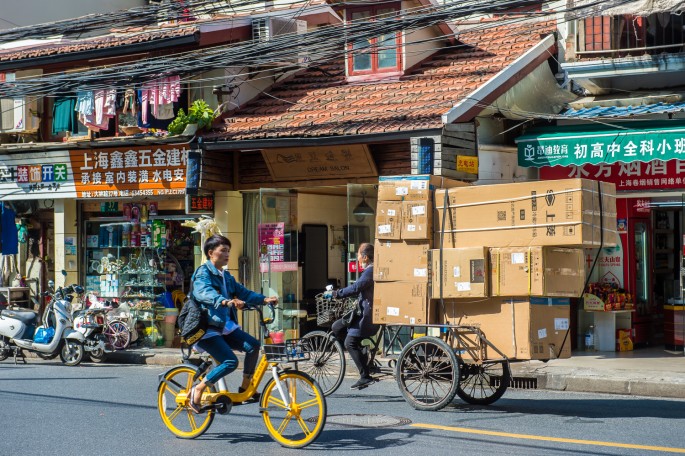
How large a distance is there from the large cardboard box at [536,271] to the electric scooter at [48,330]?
8598mm

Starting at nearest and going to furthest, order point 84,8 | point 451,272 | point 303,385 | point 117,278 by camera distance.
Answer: point 303,385, point 451,272, point 117,278, point 84,8

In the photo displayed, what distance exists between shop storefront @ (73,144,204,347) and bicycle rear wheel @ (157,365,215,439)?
342 inches

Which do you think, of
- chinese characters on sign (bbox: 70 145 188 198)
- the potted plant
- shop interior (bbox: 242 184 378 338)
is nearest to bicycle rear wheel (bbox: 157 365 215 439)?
shop interior (bbox: 242 184 378 338)

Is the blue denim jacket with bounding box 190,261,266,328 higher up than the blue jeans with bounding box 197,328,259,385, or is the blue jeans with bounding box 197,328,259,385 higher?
the blue denim jacket with bounding box 190,261,266,328

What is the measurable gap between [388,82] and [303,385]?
9.71 m

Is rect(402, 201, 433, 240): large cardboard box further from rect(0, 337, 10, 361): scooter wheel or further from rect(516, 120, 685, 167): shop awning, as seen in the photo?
rect(0, 337, 10, 361): scooter wheel

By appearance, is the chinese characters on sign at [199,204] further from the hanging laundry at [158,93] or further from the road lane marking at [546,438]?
the road lane marking at [546,438]

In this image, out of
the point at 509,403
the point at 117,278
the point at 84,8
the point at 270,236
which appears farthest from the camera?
the point at 84,8

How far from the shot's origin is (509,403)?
421 inches

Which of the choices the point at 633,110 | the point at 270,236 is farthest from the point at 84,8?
the point at 633,110

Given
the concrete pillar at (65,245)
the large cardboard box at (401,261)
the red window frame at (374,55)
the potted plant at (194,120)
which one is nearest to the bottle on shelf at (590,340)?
the red window frame at (374,55)

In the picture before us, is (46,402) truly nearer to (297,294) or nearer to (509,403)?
(509,403)

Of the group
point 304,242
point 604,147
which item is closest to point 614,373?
point 604,147

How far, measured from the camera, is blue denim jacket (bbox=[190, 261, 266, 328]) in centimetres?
809
